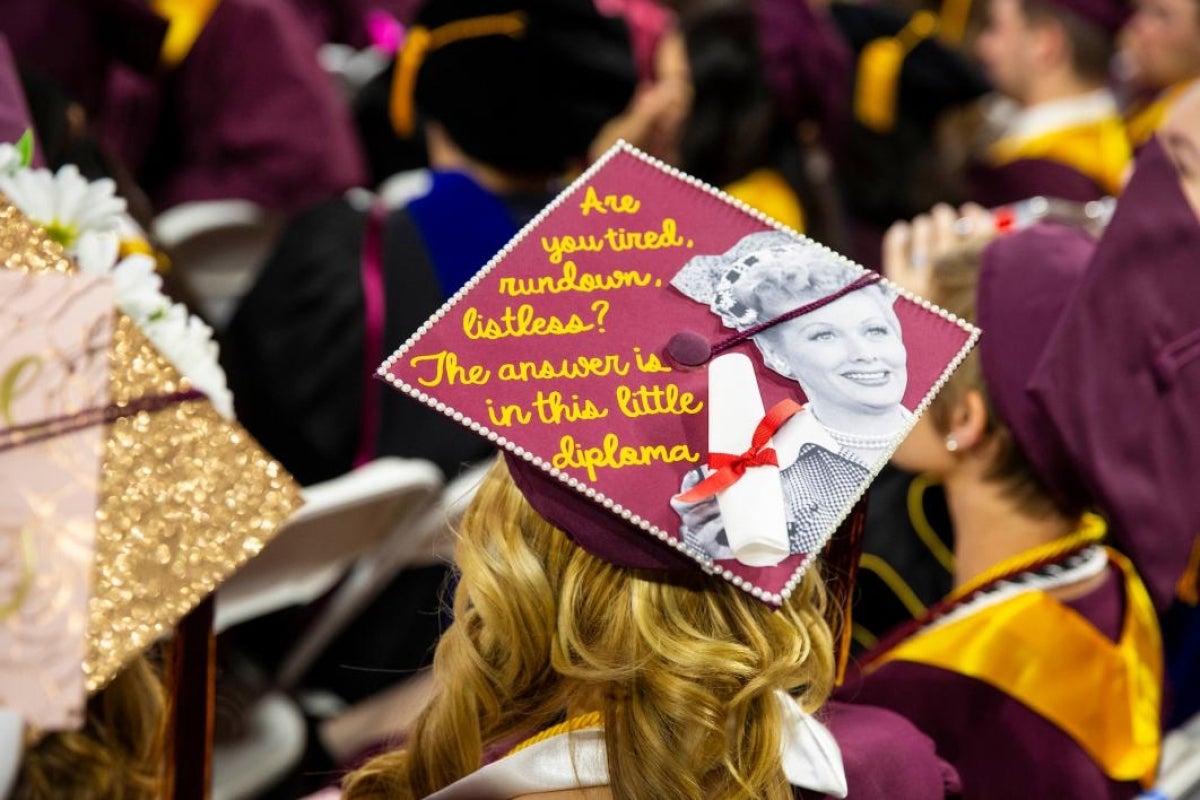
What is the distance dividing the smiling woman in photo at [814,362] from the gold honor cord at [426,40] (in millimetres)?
1356

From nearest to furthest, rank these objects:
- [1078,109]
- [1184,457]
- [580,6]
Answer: [1184,457]
[580,6]
[1078,109]

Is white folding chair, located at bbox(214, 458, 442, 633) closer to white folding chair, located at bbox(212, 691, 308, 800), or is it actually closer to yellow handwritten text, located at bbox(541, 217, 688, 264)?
white folding chair, located at bbox(212, 691, 308, 800)

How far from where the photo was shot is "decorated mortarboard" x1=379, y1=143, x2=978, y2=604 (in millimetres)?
1105

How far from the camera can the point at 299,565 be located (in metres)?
1.87

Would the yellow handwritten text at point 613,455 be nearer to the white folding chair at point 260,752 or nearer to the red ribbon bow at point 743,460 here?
the red ribbon bow at point 743,460

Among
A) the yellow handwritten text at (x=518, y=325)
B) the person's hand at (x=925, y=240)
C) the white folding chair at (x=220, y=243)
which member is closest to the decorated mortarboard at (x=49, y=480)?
the yellow handwritten text at (x=518, y=325)

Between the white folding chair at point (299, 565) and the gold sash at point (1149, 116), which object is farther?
the gold sash at point (1149, 116)

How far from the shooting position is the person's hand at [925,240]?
1.84 m

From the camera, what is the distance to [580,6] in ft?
8.21

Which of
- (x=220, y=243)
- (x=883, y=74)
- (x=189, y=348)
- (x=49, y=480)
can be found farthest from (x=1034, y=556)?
(x=883, y=74)

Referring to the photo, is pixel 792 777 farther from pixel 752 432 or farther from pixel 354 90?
pixel 354 90

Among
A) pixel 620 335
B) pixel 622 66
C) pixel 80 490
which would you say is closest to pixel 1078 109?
pixel 622 66

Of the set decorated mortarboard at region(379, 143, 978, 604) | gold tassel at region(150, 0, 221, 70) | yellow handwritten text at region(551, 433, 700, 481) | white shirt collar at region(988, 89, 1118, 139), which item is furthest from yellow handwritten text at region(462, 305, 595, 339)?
white shirt collar at region(988, 89, 1118, 139)

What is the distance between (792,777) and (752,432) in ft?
1.08
